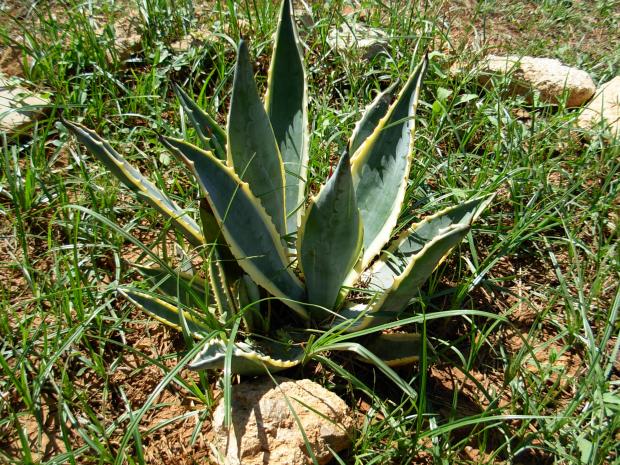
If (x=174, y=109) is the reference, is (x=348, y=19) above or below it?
above

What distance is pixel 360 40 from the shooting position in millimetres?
2727

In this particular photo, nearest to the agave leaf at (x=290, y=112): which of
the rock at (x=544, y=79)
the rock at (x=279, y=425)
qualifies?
the rock at (x=279, y=425)

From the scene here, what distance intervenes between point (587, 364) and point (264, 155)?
1197 millimetres

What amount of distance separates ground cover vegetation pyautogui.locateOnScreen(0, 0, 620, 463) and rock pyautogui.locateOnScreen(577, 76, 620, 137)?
0.33 ft

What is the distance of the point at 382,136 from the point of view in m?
1.78

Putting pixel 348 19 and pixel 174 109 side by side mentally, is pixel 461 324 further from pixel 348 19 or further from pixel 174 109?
pixel 348 19

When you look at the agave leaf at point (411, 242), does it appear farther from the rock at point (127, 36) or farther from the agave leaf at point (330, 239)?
the rock at point (127, 36)

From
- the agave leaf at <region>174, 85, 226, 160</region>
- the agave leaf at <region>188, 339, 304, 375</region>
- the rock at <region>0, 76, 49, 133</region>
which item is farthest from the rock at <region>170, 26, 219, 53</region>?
the agave leaf at <region>188, 339, 304, 375</region>

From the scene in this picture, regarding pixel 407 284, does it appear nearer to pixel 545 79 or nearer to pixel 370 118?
pixel 370 118

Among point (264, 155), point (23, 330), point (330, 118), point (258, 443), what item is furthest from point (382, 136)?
point (23, 330)

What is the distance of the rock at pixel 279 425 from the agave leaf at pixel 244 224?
26 centimetres

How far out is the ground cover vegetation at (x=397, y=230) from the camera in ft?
5.32

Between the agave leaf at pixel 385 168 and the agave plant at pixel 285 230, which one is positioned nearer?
the agave plant at pixel 285 230

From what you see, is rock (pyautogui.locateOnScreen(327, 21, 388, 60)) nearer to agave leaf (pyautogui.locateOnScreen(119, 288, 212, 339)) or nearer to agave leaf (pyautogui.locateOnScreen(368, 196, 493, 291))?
agave leaf (pyautogui.locateOnScreen(368, 196, 493, 291))
